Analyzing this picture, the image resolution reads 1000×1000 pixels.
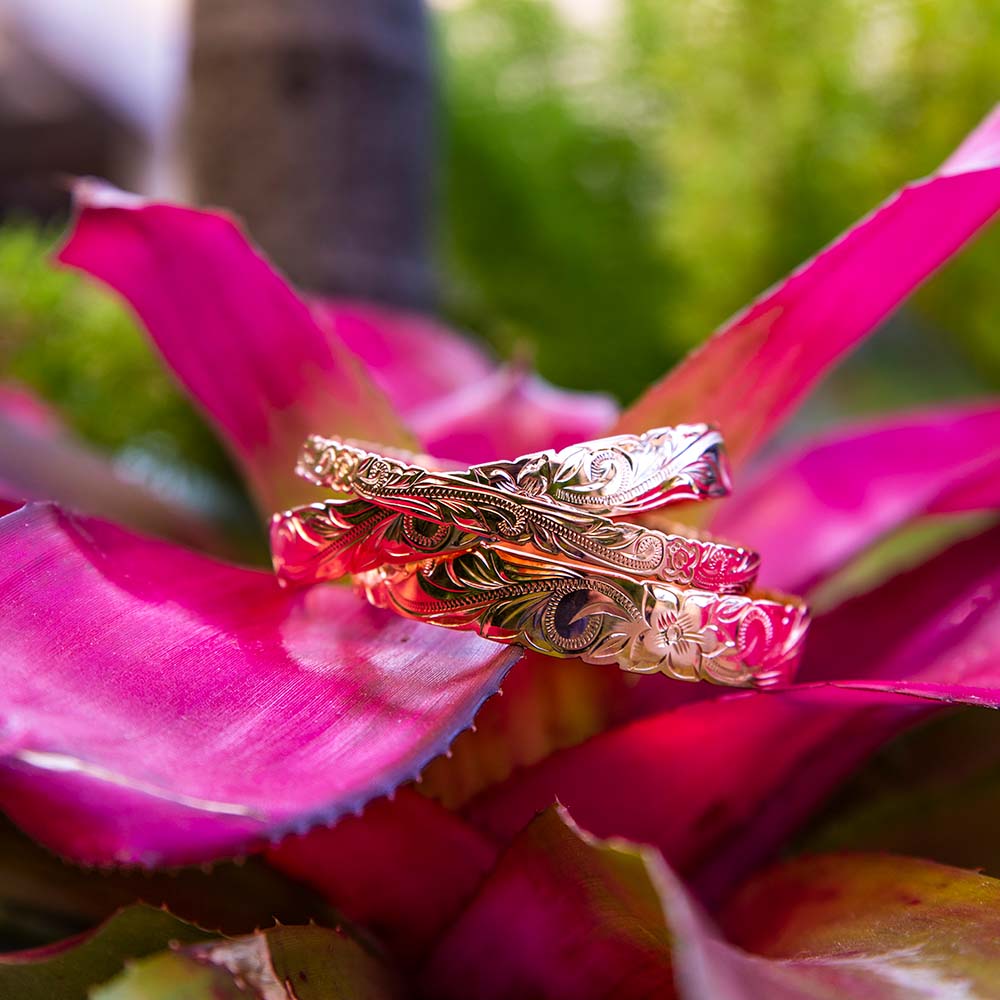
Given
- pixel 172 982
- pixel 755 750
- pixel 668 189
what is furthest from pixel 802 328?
pixel 668 189

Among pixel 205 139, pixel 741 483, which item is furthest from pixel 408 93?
pixel 741 483

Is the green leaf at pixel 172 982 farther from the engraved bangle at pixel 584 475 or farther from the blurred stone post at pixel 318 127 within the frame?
the blurred stone post at pixel 318 127

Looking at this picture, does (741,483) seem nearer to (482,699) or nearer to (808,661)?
(808,661)

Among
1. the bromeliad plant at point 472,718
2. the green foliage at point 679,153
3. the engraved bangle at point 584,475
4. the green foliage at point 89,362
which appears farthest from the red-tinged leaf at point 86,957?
the green foliage at point 679,153

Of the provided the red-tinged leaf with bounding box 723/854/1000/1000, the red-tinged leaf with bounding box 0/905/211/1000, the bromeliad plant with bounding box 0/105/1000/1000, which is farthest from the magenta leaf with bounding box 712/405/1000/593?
the red-tinged leaf with bounding box 0/905/211/1000

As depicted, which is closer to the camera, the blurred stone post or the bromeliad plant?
the bromeliad plant

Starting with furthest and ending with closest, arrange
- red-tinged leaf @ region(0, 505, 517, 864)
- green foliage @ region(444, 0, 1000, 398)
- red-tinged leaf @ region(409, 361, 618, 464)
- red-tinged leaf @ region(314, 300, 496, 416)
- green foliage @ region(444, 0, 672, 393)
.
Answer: green foliage @ region(444, 0, 672, 393) < green foliage @ region(444, 0, 1000, 398) < red-tinged leaf @ region(314, 300, 496, 416) < red-tinged leaf @ region(409, 361, 618, 464) < red-tinged leaf @ region(0, 505, 517, 864)

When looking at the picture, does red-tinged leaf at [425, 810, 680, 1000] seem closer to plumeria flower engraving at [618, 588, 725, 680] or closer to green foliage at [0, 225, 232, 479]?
plumeria flower engraving at [618, 588, 725, 680]
